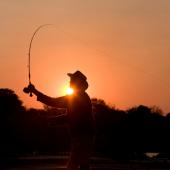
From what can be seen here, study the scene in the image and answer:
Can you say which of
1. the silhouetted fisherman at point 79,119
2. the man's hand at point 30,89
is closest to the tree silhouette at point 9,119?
the man's hand at point 30,89

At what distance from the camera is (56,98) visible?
45.3 feet

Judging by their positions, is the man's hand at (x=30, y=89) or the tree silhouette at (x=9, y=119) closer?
the man's hand at (x=30, y=89)

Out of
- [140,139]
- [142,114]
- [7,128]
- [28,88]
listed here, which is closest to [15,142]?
[7,128]

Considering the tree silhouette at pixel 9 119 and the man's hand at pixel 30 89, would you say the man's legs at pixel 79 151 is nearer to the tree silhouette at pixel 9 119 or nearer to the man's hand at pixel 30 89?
the man's hand at pixel 30 89

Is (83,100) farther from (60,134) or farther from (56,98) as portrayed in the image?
(60,134)

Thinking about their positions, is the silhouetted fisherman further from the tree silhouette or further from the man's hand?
the tree silhouette

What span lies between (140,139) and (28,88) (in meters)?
46.7

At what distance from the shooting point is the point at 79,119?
13602 mm

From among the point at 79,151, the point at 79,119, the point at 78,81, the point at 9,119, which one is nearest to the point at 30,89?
the point at 78,81

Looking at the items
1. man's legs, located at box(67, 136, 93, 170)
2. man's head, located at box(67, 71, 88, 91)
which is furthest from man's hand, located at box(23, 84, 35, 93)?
man's legs, located at box(67, 136, 93, 170)

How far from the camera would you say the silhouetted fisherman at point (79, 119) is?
13.6m

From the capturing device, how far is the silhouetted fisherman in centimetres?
1356

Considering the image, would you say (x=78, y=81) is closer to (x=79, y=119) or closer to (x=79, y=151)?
(x=79, y=119)

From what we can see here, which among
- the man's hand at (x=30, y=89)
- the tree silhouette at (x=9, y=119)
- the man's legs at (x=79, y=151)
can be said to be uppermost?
the tree silhouette at (x=9, y=119)
